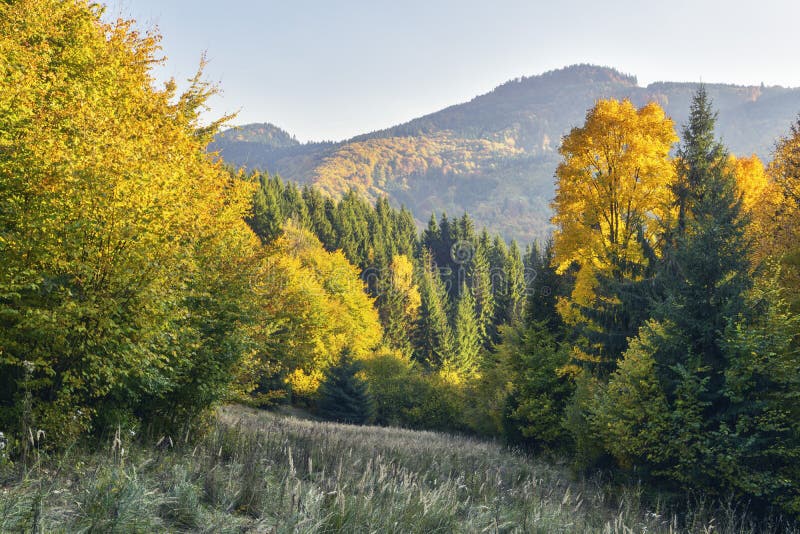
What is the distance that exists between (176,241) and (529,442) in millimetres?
21932

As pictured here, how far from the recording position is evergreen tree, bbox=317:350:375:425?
129ft

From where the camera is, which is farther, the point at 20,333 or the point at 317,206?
the point at 317,206

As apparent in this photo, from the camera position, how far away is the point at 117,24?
709 inches

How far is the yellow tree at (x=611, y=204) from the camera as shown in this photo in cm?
1917

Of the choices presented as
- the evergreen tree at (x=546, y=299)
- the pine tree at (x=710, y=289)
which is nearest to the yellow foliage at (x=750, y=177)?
the evergreen tree at (x=546, y=299)

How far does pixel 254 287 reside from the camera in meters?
12.5

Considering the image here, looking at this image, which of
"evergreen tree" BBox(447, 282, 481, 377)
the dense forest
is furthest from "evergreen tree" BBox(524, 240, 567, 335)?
"evergreen tree" BBox(447, 282, 481, 377)

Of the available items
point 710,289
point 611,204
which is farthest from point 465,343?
point 710,289

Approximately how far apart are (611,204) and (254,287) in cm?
1385

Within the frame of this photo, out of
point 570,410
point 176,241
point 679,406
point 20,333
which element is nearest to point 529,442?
point 570,410

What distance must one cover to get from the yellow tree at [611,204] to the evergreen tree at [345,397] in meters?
23.0

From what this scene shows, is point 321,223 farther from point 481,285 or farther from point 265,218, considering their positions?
point 481,285

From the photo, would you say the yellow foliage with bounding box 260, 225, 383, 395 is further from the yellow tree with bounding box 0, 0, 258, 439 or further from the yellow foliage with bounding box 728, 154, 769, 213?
the yellow foliage with bounding box 728, 154, 769, 213

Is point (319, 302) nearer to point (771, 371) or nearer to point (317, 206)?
point (771, 371)
